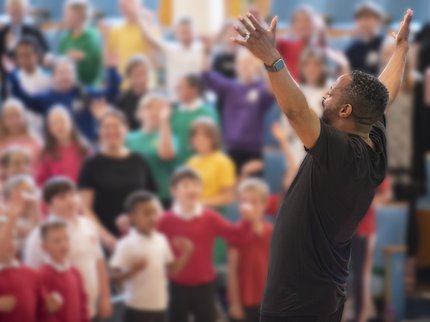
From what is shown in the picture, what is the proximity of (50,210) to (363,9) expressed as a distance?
3.18m

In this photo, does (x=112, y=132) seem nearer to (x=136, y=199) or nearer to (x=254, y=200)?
(x=136, y=199)

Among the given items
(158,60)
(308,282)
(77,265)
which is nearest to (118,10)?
(158,60)

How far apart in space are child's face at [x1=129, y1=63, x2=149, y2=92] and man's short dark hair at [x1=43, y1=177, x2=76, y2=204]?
1.95m

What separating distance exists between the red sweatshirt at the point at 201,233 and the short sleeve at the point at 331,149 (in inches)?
126

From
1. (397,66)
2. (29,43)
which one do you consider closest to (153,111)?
(29,43)

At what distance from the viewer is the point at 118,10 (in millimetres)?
11641

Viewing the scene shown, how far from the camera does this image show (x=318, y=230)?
3904 millimetres

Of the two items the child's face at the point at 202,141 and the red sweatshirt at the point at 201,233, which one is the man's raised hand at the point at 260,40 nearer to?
the red sweatshirt at the point at 201,233

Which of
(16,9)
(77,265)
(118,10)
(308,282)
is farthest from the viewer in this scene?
(118,10)

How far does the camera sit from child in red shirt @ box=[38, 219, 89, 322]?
616cm

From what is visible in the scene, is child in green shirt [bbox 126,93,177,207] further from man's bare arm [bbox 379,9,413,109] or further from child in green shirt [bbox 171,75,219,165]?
man's bare arm [bbox 379,9,413,109]

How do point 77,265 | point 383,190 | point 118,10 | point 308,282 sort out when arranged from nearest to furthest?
1. point 308,282
2. point 77,265
3. point 383,190
4. point 118,10

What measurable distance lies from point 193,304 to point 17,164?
1549mm

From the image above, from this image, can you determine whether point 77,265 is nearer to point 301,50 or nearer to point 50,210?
point 50,210
